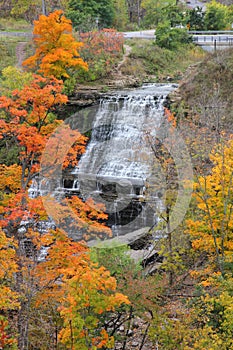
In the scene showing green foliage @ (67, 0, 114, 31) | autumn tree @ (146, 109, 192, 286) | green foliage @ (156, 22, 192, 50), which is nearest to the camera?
autumn tree @ (146, 109, 192, 286)

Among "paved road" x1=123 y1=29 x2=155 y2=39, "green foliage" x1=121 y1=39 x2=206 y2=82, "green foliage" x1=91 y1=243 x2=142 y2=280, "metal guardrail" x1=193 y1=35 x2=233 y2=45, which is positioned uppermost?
"paved road" x1=123 y1=29 x2=155 y2=39

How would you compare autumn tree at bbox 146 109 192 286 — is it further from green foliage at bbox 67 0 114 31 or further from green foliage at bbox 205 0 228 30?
green foliage at bbox 205 0 228 30

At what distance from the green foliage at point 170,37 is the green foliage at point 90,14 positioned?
4557 millimetres

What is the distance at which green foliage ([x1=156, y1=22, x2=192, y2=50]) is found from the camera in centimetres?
3117

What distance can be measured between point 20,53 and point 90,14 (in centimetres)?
658

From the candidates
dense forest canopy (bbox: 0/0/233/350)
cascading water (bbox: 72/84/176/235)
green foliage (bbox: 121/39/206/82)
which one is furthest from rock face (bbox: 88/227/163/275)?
green foliage (bbox: 121/39/206/82)

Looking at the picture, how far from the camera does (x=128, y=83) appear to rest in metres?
26.8

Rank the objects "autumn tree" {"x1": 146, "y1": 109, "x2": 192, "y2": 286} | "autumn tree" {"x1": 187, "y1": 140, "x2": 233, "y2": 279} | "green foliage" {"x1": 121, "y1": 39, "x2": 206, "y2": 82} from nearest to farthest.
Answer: "autumn tree" {"x1": 187, "y1": 140, "x2": 233, "y2": 279} < "autumn tree" {"x1": 146, "y1": 109, "x2": 192, "y2": 286} < "green foliage" {"x1": 121, "y1": 39, "x2": 206, "y2": 82}

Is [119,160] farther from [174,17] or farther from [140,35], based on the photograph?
[174,17]

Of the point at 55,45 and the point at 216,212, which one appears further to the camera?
the point at 55,45

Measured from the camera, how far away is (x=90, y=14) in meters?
34.8

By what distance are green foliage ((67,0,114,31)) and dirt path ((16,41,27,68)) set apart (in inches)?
153

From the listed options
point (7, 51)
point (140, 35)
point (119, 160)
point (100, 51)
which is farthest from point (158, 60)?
point (119, 160)

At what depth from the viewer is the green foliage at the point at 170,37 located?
102 feet
